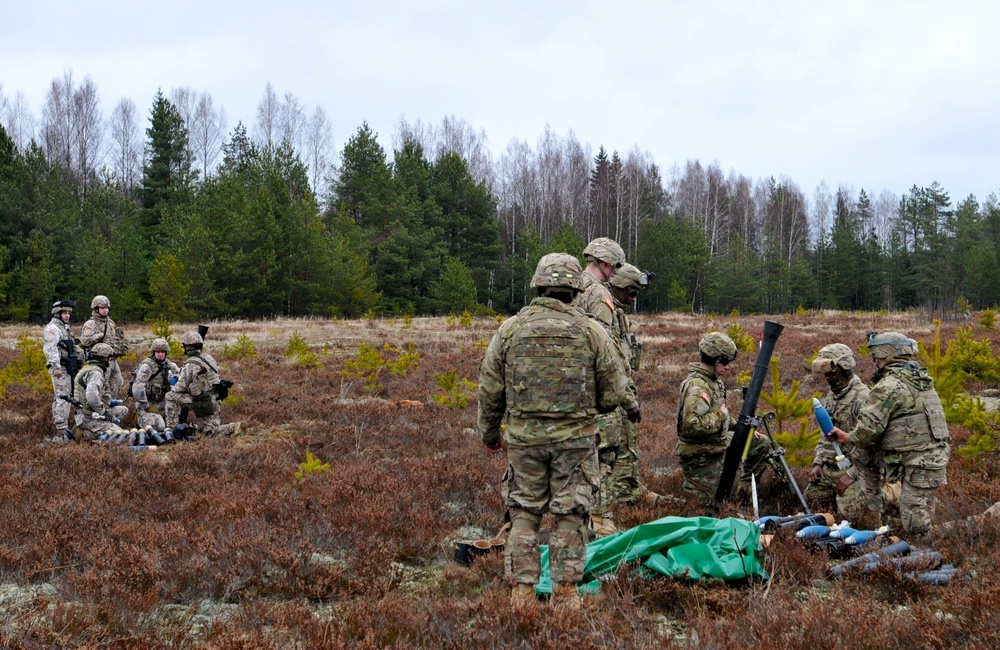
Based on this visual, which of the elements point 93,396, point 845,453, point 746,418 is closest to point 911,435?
point 845,453

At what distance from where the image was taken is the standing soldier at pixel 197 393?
9500mm

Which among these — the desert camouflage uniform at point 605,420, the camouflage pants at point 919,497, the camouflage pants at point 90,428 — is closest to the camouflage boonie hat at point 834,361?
the camouflage pants at point 919,497

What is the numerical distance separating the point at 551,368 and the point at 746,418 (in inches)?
94.8

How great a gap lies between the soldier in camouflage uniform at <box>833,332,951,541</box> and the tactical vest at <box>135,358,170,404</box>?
910 centimetres

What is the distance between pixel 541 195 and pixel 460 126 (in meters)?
12.5

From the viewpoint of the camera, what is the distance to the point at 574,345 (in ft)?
13.2

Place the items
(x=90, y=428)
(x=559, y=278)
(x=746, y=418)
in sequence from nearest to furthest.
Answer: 1. (x=559, y=278)
2. (x=746, y=418)
3. (x=90, y=428)

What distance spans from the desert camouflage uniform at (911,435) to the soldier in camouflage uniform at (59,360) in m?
9.42

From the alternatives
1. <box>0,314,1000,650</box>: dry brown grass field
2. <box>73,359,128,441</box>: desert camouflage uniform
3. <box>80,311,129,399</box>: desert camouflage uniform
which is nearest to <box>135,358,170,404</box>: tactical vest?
<box>80,311,129,399</box>: desert camouflage uniform

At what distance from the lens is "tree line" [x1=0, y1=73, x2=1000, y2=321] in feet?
95.6

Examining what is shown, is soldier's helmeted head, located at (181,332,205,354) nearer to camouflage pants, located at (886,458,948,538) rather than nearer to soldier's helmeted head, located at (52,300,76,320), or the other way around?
soldier's helmeted head, located at (52,300,76,320)

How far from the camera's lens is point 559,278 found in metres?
4.11

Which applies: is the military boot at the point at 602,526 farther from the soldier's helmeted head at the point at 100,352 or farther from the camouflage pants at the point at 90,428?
the soldier's helmeted head at the point at 100,352

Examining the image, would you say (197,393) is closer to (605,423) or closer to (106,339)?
(106,339)
